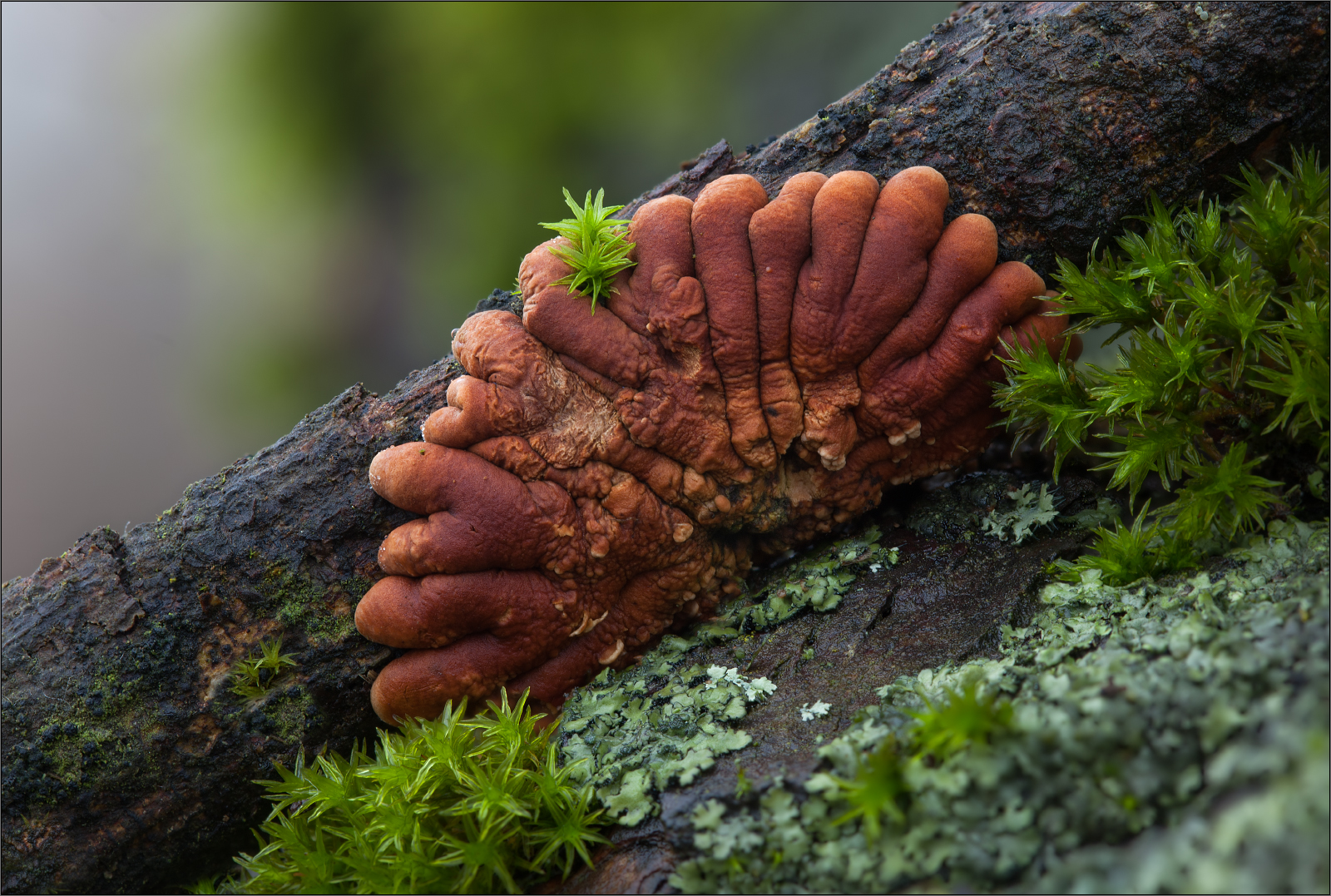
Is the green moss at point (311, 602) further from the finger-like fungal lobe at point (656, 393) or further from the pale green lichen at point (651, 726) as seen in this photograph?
the pale green lichen at point (651, 726)

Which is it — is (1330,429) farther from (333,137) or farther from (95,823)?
(333,137)

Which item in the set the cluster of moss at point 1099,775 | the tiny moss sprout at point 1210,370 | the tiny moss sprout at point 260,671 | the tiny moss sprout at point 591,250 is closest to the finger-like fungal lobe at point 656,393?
the tiny moss sprout at point 591,250

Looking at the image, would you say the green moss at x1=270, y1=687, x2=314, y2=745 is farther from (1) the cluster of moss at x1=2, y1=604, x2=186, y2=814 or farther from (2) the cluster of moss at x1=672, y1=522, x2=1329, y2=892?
(2) the cluster of moss at x1=672, y1=522, x2=1329, y2=892

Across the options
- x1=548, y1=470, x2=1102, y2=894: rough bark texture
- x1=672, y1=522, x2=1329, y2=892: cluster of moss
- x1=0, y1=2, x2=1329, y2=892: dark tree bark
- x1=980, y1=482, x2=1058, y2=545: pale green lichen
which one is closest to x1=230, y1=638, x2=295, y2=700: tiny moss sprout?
x1=0, y1=2, x2=1329, y2=892: dark tree bark

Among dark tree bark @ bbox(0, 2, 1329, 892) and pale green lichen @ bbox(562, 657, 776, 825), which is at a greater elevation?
dark tree bark @ bbox(0, 2, 1329, 892)

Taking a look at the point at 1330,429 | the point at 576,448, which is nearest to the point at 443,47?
the point at 576,448

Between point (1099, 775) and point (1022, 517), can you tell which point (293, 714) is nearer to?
point (1099, 775)
